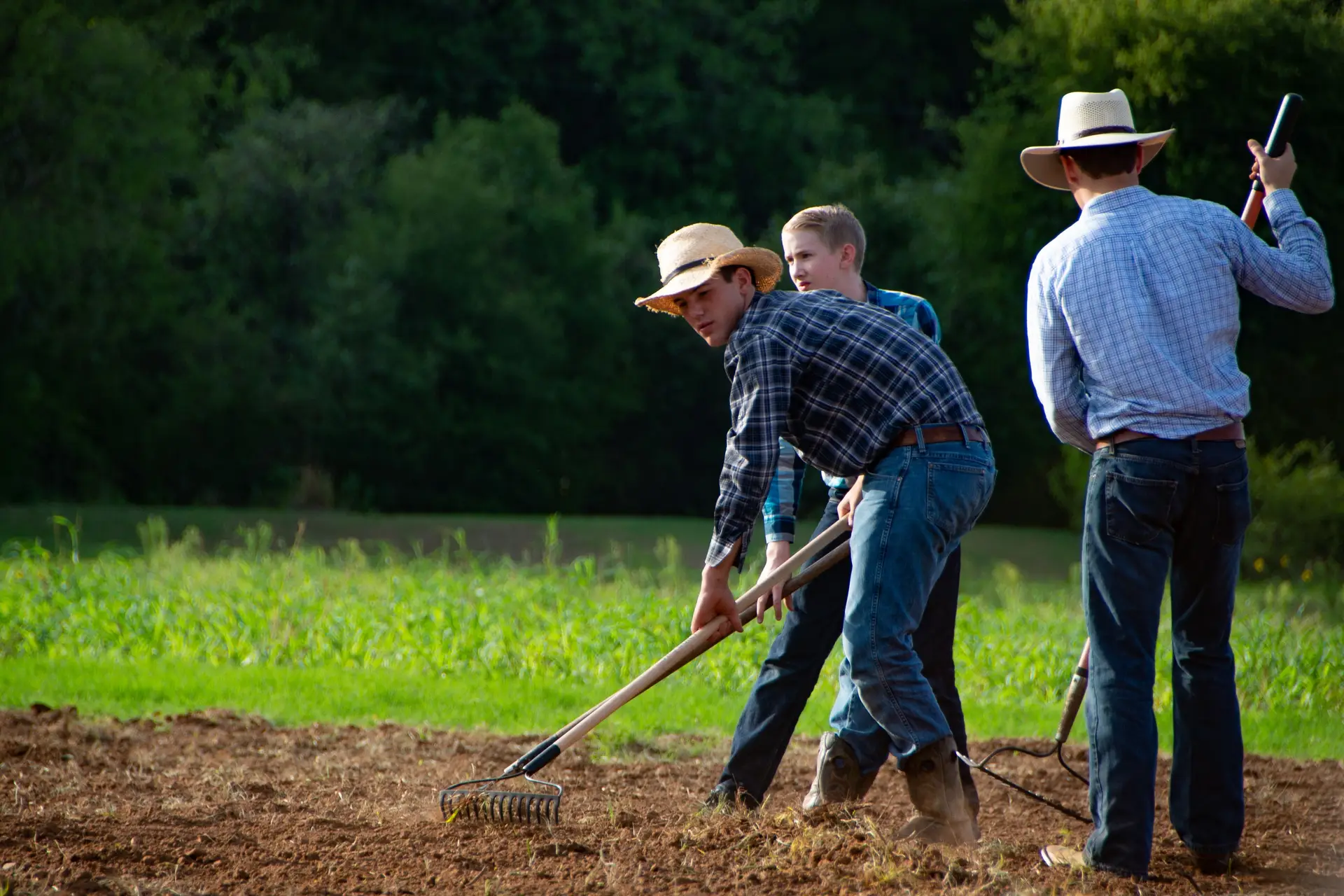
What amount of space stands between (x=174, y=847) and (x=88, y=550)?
42.7 ft

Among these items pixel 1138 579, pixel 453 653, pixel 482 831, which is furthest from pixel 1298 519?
pixel 482 831

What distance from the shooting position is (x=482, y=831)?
425cm

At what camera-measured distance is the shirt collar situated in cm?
389

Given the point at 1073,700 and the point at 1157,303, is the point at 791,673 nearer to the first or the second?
the point at 1073,700

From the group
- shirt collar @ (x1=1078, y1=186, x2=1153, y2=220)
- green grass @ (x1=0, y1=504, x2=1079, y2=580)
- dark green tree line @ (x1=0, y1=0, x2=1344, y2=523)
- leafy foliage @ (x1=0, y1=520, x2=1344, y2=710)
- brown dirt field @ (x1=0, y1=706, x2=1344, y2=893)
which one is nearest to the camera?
brown dirt field @ (x1=0, y1=706, x2=1344, y2=893)

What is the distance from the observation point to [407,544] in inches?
721

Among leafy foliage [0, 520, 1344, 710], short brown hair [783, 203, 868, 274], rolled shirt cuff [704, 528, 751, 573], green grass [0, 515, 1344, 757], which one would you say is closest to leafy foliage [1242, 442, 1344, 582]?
green grass [0, 515, 1344, 757]

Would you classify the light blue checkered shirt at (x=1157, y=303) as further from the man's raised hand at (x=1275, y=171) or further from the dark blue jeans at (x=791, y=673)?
the dark blue jeans at (x=791, y=673)

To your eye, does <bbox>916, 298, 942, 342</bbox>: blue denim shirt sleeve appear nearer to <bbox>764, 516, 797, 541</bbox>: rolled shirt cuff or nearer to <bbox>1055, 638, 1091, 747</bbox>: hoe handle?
<bbox>764, 516, 797, 541</bbox>: rolled shirt cuff

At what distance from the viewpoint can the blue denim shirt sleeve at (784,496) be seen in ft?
15.2

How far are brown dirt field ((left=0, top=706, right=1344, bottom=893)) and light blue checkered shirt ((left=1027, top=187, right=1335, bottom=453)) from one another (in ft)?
4.06

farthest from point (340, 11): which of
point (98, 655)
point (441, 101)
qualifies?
point (98, 655)

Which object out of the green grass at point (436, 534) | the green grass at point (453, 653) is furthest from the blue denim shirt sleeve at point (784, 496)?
the green grass at point (436, 534)

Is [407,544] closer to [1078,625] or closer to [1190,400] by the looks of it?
[1078,625]
